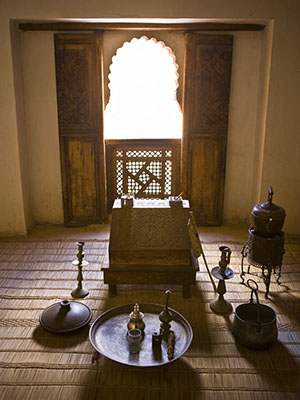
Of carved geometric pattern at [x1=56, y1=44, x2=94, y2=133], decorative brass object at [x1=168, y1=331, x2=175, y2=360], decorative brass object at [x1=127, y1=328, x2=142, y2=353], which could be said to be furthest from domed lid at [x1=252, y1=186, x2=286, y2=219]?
carved geometric pattern at [x1=56, y1=44, x2=94, y2=133]

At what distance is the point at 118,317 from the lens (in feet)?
12.4

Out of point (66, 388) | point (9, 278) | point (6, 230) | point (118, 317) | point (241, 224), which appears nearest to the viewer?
point (66, 388)

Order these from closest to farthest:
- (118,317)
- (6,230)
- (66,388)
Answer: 1. (66,388)
2. (118,317)
3. (6,230)

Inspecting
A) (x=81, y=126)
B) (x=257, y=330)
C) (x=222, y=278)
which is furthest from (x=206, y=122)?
(x=257, y=330)

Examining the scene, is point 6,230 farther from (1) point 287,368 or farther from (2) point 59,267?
(1) point 287,368

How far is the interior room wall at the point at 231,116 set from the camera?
18.1ft

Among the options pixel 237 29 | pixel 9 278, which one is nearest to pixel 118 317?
pixel 9 278

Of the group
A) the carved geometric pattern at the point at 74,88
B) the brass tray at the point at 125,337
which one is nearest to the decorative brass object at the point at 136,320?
the brass tray at the point at 125,337

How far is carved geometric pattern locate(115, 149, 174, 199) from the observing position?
21.8 ft

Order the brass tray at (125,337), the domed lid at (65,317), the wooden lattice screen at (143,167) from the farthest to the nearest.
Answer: the wooden lattice screen at (143,167)
the domed lid at (65,317)
the brass tray at (125,337)

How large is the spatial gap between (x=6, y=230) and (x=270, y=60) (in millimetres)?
4384

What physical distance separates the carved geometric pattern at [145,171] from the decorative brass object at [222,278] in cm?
264

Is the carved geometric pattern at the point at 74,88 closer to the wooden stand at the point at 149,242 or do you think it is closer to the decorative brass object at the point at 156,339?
the wooden stand at the point at 149,242

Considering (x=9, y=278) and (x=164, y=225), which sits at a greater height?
(x=164, y=225)
